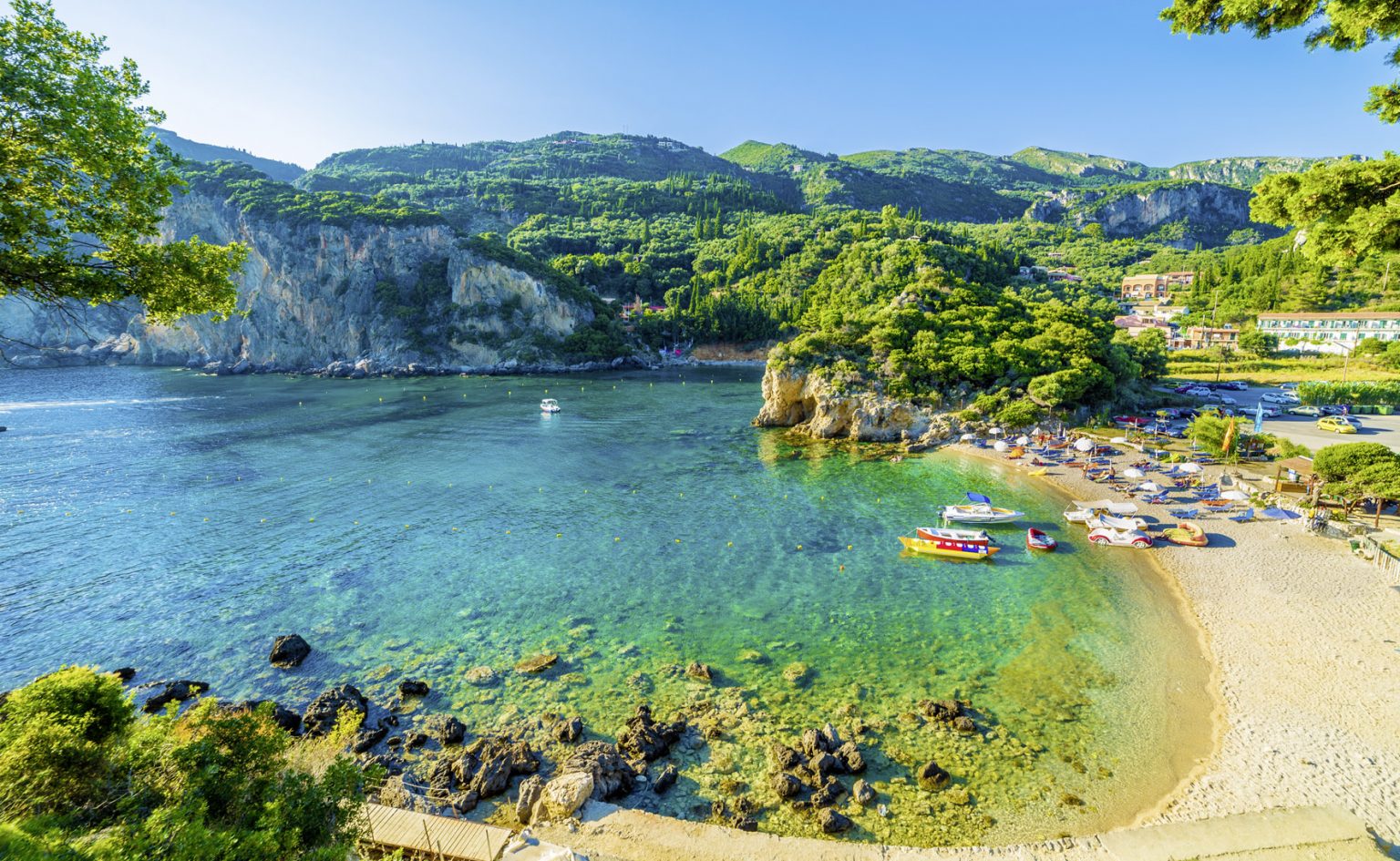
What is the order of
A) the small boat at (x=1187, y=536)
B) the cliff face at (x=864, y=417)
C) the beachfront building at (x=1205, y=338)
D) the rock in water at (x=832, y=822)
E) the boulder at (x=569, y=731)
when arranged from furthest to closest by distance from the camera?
the beachfront building at (x=1205, y=338) → the cliff face at (x=864, y=417) → the small boat at (x=1187, y=536) → the boulder at (x=569, y=731) → the rock in water at (x=832, y=822)

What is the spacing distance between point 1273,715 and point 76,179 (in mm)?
31305

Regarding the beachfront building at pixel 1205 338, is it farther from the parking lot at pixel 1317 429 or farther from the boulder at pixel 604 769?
the boulder at pixel 604 769

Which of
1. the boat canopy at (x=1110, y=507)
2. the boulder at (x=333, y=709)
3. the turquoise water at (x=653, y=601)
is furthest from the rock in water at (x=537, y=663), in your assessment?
the boat canopy at (x=1110, y=507)

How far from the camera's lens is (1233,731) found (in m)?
17.8

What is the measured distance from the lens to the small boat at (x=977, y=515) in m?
35.1

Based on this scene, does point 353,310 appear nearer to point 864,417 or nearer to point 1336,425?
point 864,417

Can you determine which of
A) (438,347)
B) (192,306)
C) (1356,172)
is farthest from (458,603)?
(438,347)

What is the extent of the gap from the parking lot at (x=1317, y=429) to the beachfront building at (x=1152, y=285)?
8575 centimetres

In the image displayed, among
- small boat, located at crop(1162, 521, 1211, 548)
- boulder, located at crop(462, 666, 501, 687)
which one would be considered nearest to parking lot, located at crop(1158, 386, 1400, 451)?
small boat, located at crop(1162, 521, 1211, 548)

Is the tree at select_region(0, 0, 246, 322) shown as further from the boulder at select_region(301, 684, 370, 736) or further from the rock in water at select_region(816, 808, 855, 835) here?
the rock in water at select_region(816, 808, 855, 835)

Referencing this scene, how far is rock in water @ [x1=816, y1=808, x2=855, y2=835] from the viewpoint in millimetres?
14852

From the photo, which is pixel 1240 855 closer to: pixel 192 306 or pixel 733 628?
pixel 733 628

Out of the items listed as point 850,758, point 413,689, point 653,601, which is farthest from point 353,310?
point 850,758

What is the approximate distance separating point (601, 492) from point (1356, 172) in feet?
126
